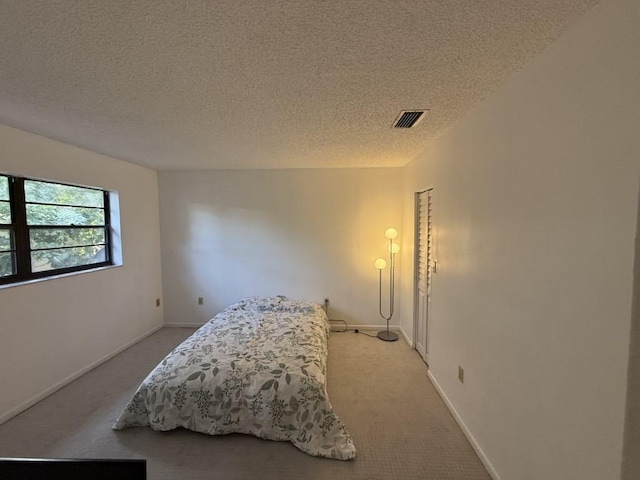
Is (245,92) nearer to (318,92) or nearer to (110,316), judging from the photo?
(318,92)

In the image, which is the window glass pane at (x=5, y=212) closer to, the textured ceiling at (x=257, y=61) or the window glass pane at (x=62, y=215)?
the window glass pane at (x=62, y=215)

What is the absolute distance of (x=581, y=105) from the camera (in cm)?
111

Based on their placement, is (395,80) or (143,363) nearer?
(395,80)

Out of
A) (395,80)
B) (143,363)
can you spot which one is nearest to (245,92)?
(395,80)

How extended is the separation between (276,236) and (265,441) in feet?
8.70

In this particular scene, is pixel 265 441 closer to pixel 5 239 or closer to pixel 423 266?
pixel 423 266

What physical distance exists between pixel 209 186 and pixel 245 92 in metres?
2.78

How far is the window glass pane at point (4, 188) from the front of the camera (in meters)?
2.35

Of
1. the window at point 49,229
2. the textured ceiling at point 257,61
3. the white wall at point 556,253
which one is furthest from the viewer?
the window at point 49,229

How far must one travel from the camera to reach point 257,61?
1.39 m

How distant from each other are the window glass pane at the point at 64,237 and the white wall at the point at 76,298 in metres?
0.31

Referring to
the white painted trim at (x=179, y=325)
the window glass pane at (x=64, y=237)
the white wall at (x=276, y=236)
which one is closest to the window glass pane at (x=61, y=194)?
the window glass pane at (x=64, y=237)

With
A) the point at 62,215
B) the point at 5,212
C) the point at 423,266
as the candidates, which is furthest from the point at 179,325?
the point at 423,266

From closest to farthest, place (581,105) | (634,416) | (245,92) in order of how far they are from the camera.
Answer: (634,416) < (581,105) < (245,92)
